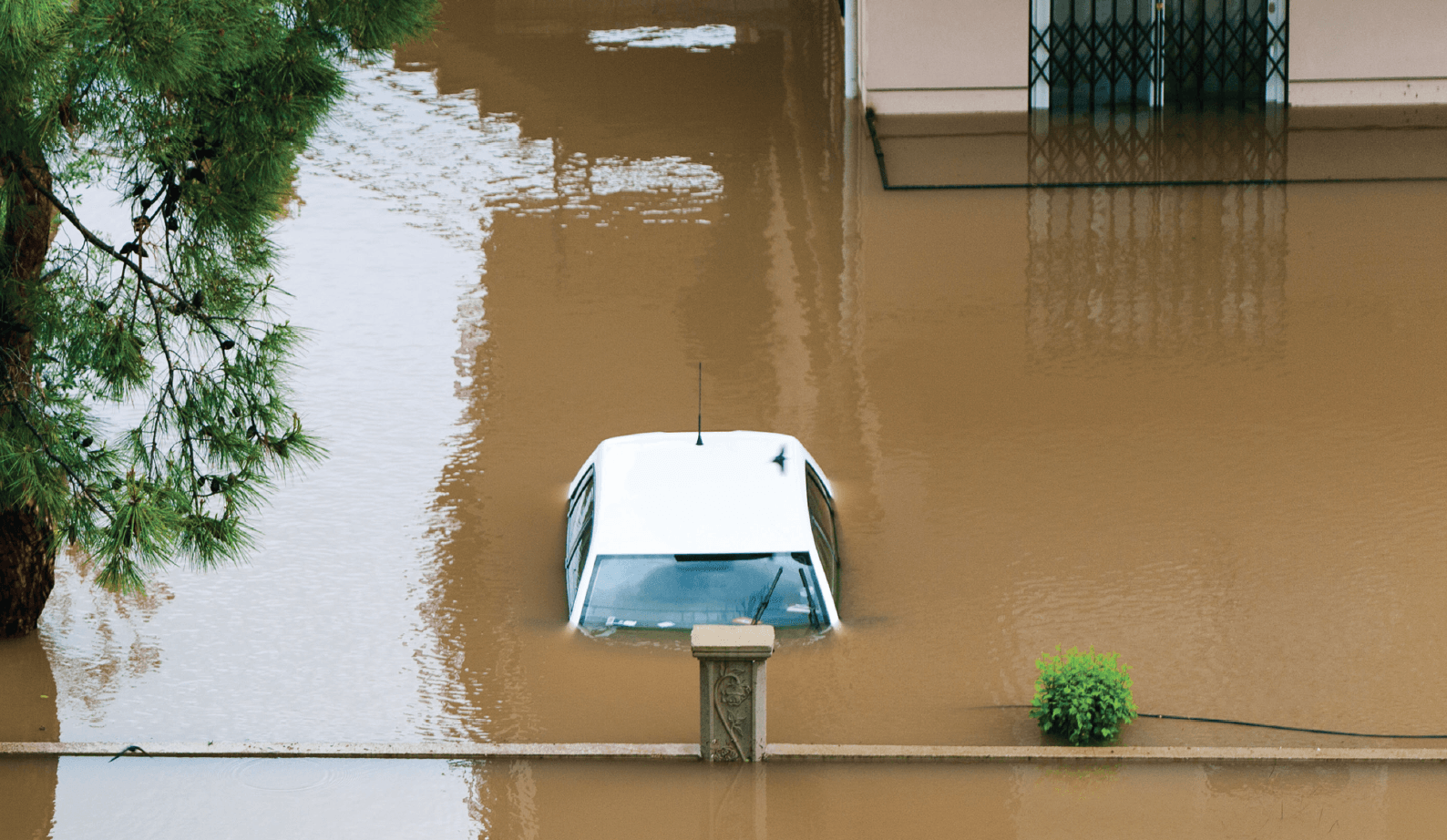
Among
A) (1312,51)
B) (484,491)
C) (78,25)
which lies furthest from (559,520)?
(1312,51)

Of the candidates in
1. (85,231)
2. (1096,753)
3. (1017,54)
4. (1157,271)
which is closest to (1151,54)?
(1017,54)

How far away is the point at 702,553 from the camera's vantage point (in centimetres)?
1007

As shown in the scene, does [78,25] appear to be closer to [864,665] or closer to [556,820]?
[556,820]

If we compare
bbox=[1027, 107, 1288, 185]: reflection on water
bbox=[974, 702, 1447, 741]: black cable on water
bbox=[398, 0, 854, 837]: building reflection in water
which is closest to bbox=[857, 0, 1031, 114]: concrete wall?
bbox=[1027, 107, 1288, 185]: reflection on water

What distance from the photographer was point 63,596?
38.3 feet

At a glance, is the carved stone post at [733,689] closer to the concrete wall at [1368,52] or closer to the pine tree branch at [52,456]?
the pine tree branch at [52,456]

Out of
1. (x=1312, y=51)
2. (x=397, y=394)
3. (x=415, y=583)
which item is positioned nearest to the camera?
(x=415, y=583)

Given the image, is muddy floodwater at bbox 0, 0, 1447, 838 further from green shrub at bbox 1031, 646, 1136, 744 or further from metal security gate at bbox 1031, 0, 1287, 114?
metal security gate at bbox 1031, 0, 1287, 114

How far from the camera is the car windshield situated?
1008 centimetres

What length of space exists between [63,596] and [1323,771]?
26.7 feet

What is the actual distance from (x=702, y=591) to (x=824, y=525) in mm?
1480

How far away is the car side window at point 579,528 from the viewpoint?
35.3ft

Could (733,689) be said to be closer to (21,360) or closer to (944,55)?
(21,360)

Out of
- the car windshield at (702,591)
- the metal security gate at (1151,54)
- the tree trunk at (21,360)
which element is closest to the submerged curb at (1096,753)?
the car windshield at (702,591)
